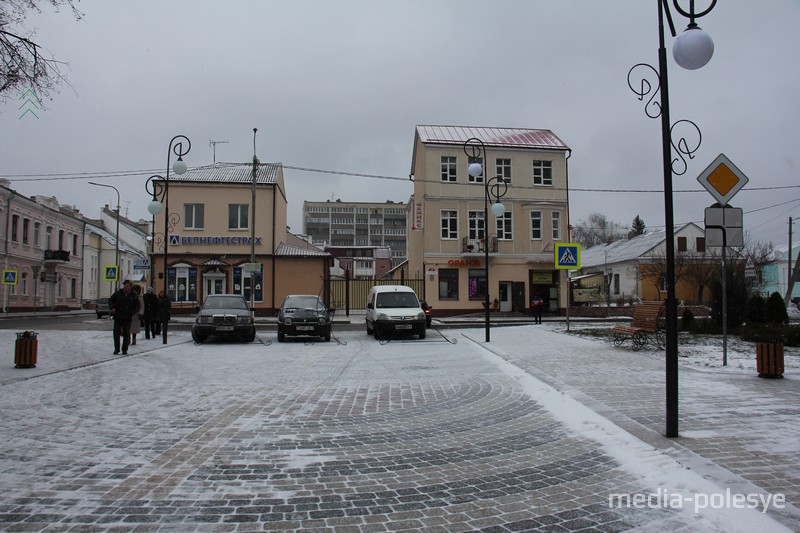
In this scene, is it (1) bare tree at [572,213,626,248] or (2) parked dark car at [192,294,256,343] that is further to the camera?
(1) bare tree at [572,213,626,248]

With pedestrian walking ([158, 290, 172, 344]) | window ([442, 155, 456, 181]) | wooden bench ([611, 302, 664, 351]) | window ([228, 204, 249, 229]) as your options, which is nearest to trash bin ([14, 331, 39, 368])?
pedestrian walking ([158, 290, 172, 344])

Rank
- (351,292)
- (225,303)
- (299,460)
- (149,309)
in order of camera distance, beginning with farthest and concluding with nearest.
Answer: (351,292) < (225,303) < (149,309) < (299,460)

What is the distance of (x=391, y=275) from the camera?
60625 millimetres

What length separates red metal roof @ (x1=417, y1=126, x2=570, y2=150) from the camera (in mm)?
38344

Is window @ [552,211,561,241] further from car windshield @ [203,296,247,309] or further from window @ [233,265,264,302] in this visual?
car windshield @ [203,296,247,309]

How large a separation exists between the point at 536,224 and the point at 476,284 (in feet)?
18.4

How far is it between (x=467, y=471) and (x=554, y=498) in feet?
2.90

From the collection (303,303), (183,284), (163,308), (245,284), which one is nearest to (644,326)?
(303,303)

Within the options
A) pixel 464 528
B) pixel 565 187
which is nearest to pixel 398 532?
pixel 464 528

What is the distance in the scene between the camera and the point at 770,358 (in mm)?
9477

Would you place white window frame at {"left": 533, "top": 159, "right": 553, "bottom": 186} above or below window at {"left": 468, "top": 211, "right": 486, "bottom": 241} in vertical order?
above

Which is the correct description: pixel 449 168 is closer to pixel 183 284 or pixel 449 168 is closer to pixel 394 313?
pixel 183 284

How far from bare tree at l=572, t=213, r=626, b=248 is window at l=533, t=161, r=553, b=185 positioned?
5174 centimetres

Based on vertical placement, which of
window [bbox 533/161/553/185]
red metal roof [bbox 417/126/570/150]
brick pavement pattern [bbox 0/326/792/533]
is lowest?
brick pavement pattern [bbox 0/326/792/533]
